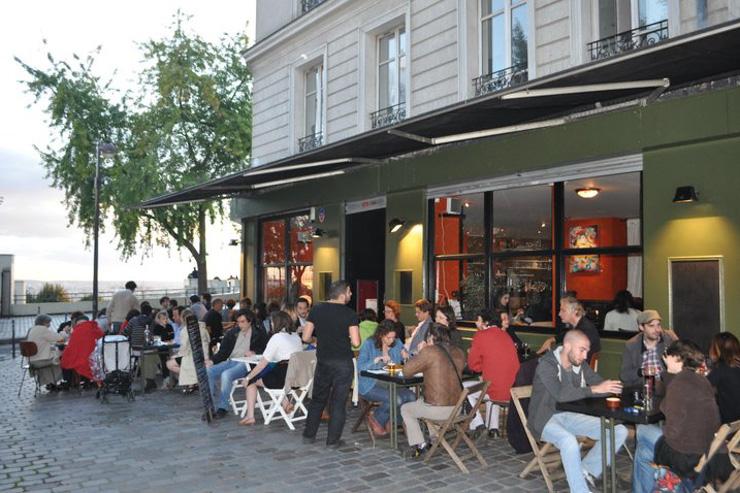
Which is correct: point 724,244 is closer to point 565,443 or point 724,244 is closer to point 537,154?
point 537,154

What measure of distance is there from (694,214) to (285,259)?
1066 centimetres

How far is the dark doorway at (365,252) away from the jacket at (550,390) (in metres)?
8.70

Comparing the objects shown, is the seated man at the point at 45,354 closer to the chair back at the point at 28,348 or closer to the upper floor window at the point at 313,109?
the chair back at the point at 28,348

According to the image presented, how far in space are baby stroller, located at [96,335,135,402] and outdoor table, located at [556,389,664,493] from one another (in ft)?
22.9

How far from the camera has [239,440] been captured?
7328 millimetres

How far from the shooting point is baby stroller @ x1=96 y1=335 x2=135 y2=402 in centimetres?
977

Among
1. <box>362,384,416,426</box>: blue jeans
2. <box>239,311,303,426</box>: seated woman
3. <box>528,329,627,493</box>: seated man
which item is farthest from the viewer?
<box>239,311,303,426</box>: seated woman

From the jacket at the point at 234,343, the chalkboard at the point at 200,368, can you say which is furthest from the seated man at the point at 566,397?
the jacket at the point at 234,343

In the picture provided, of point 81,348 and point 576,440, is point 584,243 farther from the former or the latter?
point 81,348

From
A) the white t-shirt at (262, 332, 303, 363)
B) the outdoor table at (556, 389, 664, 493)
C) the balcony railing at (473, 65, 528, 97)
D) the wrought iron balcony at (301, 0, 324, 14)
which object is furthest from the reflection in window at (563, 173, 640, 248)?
the wrought iron balcony at (301, 0, 324, 14)

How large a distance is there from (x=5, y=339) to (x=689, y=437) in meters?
20.8

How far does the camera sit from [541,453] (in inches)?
218

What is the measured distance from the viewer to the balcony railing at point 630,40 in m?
8.26

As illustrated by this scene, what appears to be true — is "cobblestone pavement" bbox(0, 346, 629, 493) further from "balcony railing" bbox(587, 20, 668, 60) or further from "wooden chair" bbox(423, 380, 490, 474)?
"balcony railing" bbox(587, 20, 668, 60)
